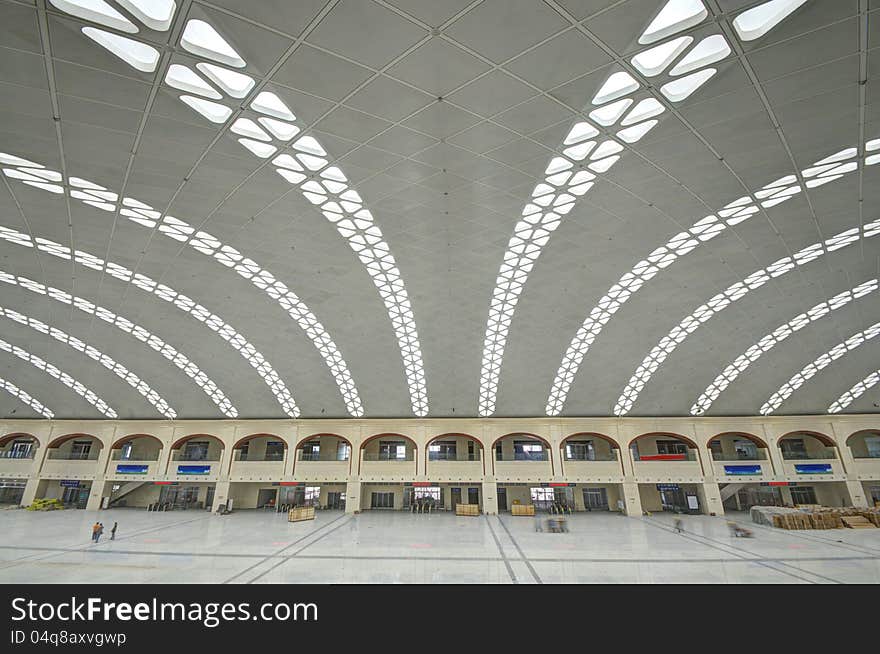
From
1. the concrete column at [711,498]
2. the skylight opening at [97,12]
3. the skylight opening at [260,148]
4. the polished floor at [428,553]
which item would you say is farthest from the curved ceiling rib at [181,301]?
the concrete column at [711,498]

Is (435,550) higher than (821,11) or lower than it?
lower

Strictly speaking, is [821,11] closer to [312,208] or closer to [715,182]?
[715,182]

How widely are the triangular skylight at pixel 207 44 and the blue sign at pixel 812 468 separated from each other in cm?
6353

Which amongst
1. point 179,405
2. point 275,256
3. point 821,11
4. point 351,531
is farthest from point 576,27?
point 179,405

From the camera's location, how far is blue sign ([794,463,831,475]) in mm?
47428

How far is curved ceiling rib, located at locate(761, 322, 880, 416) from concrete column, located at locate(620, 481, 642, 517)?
17.4 meters

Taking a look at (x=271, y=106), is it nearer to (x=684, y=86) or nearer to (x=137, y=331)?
(x=684, y=86)

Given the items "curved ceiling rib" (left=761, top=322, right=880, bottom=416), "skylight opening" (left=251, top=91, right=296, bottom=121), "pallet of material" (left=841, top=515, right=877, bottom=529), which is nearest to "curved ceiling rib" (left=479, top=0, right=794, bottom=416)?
"skylight opening" (left=251, top=91, right=296, bottom=121)

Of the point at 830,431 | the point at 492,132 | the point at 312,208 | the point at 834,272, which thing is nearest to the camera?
the point at 492,132

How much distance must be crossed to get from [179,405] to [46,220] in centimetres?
3448

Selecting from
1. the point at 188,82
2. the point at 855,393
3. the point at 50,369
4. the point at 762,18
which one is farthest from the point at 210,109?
the point at 855,393

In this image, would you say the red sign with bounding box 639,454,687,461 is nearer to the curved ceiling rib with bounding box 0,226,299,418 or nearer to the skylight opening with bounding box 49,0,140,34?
the curved ceiling rib with bounding box 0,226,299,418

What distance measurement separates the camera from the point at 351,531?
33562mm
